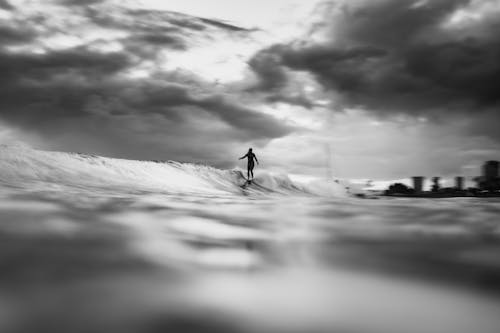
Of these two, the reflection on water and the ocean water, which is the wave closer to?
the ocean water

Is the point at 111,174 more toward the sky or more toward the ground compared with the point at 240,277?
more toward the sky

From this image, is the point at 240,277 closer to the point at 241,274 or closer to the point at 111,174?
the point at 241,274

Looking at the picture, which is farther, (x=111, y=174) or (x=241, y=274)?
(x=111, y=174)

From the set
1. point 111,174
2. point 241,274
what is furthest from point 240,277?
point 111,174

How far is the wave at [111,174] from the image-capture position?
8.56 metres

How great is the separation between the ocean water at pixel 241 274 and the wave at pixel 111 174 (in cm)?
487

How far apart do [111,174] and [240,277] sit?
1074cm

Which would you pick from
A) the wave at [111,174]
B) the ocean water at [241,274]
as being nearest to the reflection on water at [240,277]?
the ocean water at [241,274]

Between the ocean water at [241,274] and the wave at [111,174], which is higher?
the wave at [111,174]

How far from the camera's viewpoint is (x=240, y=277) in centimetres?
134

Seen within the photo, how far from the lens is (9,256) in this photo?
4.78 feet

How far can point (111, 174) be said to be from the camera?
444 inches

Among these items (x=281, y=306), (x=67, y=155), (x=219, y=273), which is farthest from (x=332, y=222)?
(x=67, y=155)

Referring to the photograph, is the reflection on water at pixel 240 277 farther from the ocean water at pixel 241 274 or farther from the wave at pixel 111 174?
the wave at pixel 111 174
